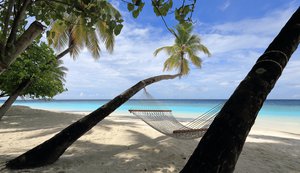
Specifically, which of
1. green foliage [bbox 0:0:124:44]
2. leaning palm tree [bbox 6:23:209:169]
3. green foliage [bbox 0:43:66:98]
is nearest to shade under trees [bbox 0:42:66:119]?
green foliage [bbox 0:43:66:98]

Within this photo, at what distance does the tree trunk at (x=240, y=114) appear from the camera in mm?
817

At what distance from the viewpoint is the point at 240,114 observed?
0.87m

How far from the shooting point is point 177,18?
50.3 inches

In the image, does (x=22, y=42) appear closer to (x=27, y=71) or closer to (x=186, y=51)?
(x=27, y=71)

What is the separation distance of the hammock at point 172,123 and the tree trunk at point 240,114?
242cm

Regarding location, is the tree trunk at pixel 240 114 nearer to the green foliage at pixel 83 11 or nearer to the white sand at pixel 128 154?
the green foliage at pixel 83 11

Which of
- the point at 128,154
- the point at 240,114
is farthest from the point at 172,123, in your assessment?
the point at 240,114

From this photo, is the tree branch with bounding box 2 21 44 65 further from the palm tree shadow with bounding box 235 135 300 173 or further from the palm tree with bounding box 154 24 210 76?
the palm tree with bounding box 154 24 210 76

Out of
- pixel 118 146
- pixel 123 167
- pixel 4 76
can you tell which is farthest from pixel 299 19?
pixel 4 76

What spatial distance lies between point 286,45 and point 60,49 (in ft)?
25.1

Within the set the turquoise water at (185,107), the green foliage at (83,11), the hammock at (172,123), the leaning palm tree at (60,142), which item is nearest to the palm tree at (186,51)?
the turquoise water at (185,107)

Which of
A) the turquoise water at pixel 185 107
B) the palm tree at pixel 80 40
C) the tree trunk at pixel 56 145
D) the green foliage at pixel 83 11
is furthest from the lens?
the palm tree at pixel 80 40

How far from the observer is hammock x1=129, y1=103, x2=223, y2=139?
3.63 m

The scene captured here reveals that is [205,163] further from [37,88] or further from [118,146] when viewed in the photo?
[37,88]
